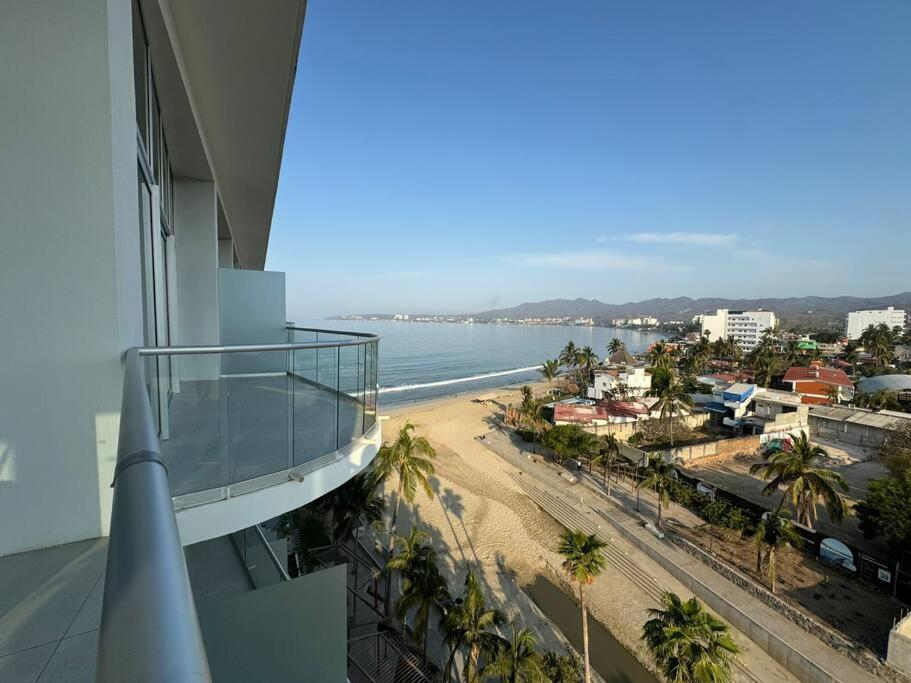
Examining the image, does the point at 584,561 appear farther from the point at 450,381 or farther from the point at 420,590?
the point at 450,381

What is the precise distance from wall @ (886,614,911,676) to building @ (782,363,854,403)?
96.0 ft

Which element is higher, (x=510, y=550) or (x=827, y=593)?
(x=827, y=593)

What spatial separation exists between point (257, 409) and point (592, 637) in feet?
39.8

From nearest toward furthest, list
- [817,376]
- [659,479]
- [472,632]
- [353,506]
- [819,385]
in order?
[472,632] < [353,506] < [659,479] < [819,385] < [817,376]

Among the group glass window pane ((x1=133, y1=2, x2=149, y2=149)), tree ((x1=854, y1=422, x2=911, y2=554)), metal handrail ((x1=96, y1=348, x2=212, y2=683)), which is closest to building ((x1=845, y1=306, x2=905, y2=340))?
tree ((x1=854, y1=422, x2=911, y2=554))

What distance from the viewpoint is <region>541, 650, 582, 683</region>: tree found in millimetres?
10281

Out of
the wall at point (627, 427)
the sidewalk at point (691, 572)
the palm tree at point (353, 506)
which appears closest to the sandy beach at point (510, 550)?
the sidewalk at point (691, 572)

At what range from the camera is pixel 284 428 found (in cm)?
374

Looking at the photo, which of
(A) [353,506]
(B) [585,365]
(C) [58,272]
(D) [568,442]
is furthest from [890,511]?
(B) [585,365]

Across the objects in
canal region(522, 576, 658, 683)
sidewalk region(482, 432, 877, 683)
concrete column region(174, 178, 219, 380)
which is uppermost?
concrete column region(174, 178, 219, 380)

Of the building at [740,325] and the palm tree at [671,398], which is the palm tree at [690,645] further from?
the building at [740,325]

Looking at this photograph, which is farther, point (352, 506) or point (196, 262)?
point (352, 506)

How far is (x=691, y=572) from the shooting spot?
13578 mm

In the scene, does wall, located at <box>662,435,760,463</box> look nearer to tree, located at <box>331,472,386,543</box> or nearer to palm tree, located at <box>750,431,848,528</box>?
palm tree, located at <box>750,431,848,528</box>
